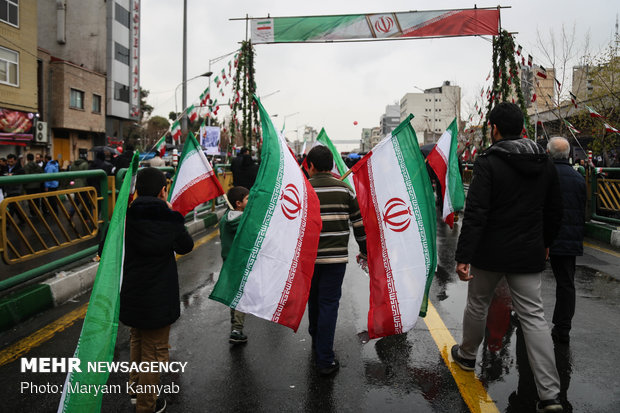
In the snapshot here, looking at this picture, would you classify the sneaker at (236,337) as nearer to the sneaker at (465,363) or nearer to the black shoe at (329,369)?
the black shoe at (329,369)

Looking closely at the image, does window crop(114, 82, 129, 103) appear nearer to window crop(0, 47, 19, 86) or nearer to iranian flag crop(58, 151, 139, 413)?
window crop(0, 47, 19, 86)

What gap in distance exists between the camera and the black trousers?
4.30m

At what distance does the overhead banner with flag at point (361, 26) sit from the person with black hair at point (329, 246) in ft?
37.9

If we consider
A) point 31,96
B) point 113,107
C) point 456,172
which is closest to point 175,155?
point 456,172

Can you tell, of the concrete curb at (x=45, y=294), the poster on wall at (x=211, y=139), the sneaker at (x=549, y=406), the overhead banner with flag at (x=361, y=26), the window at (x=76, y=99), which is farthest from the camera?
the window at (x=76, y=99)

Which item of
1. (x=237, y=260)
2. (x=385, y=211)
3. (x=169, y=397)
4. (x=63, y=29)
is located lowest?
(x=169, y=397)

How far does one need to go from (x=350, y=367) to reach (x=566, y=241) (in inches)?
89.6

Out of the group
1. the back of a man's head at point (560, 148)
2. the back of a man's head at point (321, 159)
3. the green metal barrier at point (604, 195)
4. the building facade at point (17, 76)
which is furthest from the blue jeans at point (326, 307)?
the building facade at point (17, 76)

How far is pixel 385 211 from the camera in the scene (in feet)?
12.3

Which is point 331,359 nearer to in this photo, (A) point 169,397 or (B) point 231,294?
(B) point 231,294

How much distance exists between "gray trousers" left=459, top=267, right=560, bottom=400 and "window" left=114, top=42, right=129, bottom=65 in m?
39.0

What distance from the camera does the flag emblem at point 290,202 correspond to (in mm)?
3486

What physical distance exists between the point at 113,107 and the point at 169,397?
121ft

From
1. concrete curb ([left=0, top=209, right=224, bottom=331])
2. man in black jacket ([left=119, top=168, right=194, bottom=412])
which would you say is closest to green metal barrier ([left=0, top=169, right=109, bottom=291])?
concrete curb ([left=0, top=209, right=224, bottom=331])
